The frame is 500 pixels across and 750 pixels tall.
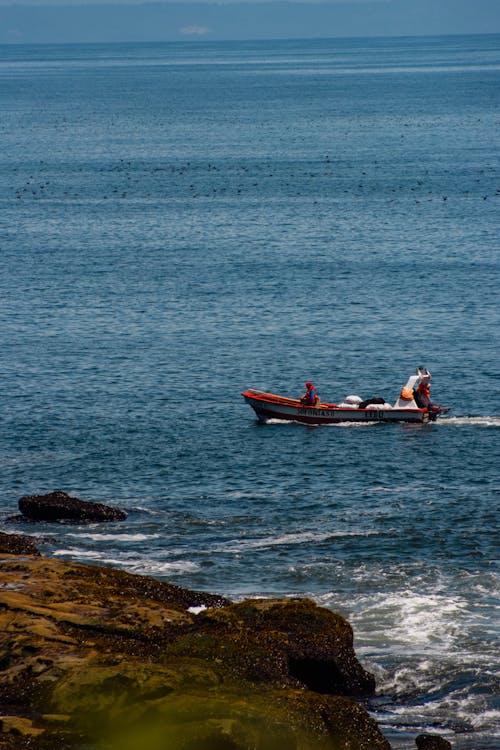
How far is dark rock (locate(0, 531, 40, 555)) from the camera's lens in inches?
1716

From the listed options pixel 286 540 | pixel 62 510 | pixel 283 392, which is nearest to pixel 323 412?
pixel 283 392

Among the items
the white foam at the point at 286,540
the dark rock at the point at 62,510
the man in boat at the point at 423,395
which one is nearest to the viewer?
the white foam at the point at 286,540

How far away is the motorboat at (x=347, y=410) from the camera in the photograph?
66.5 m

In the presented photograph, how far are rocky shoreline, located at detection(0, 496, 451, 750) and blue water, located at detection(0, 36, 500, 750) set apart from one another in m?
2.79

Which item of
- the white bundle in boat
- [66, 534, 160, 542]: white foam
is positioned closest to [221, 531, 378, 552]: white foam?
[66, 534, 160, 542]: white foam

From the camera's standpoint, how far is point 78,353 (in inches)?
3155

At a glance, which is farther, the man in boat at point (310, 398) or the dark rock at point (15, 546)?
the man in boat at point (310, 398)

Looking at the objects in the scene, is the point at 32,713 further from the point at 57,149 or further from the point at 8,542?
the point at 57,149

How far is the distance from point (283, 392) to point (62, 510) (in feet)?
75.1

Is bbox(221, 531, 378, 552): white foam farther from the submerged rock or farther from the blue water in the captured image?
the submerged rock

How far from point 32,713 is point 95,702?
5.43ft

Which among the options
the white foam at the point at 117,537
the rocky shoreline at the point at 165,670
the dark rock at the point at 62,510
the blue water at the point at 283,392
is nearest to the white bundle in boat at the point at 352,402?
the blue water at the point at 283,392

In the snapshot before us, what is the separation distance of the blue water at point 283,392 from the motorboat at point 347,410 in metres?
0.65

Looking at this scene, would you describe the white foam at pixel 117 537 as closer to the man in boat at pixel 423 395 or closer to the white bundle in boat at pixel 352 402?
the white bundle in boat at pixel 352 402
